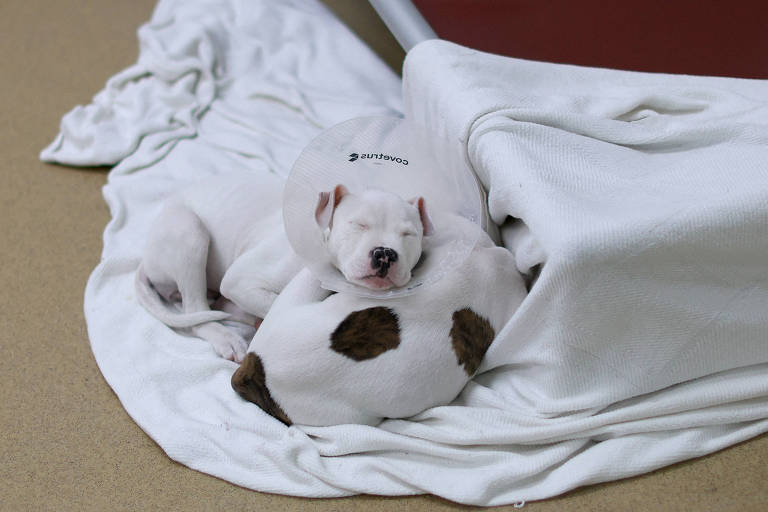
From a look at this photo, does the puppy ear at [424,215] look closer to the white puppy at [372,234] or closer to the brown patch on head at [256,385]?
the white puppy at [372,234]

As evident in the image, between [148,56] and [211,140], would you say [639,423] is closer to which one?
[211,140]

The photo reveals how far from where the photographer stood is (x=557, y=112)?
162 centimetres

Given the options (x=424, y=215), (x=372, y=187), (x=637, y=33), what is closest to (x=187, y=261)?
(x=372, y=187)

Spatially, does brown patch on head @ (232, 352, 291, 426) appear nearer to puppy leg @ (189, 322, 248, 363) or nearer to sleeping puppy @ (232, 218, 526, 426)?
sleeping puppy @ (232, 218, 526, 426)

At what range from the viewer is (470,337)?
1.49 meters

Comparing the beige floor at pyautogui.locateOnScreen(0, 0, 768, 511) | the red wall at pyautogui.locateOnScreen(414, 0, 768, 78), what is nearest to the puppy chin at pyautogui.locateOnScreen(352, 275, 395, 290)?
the beige floor at pyautogui.locateOnScreen(0, 0, 768, 511)

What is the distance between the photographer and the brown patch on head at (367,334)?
4.70 feet

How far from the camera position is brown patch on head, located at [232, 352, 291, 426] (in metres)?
1.52

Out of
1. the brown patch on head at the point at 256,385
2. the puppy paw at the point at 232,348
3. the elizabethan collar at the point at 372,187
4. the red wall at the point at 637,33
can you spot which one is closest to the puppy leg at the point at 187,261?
the puppy paw at the point at 232,348

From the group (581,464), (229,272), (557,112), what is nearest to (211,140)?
(229,272)

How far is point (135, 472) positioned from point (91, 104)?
71.2 inches

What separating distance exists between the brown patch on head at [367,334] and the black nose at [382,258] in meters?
0.11

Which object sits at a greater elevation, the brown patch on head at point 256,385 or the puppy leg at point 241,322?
the brown patch on head at point 256,385

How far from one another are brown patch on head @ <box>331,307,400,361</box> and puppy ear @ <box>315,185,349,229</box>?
188mm
